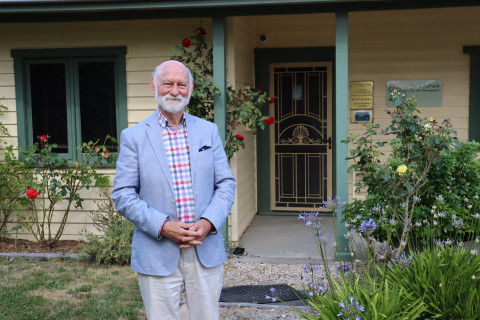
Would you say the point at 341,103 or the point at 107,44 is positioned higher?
the point at 107,44

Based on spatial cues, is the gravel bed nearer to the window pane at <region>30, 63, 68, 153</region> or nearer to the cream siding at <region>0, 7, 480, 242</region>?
the cream siding at <region>0, 7, 480, 242</region>

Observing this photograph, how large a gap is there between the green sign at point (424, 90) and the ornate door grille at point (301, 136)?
99 centimetres

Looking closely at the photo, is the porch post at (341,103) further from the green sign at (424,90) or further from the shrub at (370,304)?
the shrub at (370,304)

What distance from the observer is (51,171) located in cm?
628

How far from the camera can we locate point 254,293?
15.7 feet

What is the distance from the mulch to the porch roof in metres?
2.57

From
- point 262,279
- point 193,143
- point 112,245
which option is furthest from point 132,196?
point 112,245

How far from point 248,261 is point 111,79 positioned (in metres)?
2.71

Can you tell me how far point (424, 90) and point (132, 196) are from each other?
545cm

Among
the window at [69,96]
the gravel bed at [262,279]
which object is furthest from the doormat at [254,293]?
the window at [69,96]

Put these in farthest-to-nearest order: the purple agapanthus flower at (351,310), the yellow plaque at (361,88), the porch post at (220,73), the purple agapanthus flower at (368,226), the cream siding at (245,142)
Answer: the yellow plaque at (361,88) → the cream siding at (245,142) → the porch post at (220,73) → the purple agapanthus flower at (368,226) → the purple agapanthus flower at (351,310)

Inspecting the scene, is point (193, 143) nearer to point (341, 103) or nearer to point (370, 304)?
point (370, 304)

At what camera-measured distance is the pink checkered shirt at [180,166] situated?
272 cm

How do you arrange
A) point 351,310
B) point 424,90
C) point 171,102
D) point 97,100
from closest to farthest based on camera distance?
point 351,310, point 171,102, point 97,100, point 424,90
